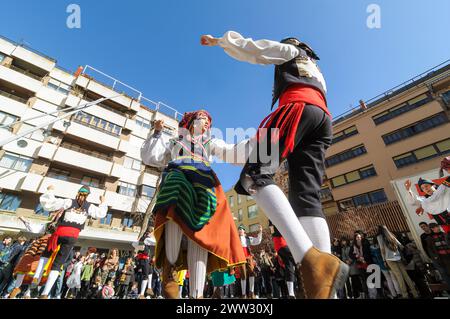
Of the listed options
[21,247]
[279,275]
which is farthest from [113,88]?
[279,275]

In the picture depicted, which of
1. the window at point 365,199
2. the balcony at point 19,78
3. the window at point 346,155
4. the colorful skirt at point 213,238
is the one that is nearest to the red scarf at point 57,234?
the colorful skirt at point 213,238

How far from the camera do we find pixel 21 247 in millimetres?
6887

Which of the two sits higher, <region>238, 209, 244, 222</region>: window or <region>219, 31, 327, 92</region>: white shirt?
<region>238, 209, 244, 222</region>: window

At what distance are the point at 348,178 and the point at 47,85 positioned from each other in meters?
32.6

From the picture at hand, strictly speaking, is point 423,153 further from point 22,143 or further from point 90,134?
point 22,143

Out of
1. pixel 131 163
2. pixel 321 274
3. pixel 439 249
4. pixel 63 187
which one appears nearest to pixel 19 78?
pixel 63 187

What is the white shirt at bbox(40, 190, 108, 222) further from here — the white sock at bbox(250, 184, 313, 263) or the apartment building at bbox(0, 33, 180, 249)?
the apartment building at bbox(0, 33, 180, 249)

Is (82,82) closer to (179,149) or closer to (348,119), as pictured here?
(179,149)

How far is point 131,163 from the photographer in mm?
24703

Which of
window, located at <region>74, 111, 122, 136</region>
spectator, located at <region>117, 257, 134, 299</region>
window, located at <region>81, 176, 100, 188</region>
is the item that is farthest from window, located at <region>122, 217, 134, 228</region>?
spectator, located at <region>117, 257, 134, 299</region>

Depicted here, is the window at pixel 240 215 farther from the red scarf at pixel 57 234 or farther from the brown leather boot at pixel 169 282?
the brown leather boot at pixel 169 282

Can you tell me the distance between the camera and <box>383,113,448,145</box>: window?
19580 millimetres

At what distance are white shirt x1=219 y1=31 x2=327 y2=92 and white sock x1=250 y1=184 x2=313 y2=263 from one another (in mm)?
1003

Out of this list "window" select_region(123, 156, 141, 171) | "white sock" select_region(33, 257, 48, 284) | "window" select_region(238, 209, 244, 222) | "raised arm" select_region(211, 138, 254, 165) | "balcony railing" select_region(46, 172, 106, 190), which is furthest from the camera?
"window" select_region(238, 209, 244, 222)
